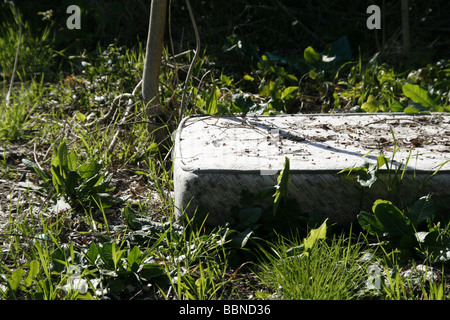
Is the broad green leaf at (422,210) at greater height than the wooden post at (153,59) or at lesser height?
lesser

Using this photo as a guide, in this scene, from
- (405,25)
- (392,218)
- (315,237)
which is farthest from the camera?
(405,25)

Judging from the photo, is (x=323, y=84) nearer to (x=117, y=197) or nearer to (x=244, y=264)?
(x=117, y=197)

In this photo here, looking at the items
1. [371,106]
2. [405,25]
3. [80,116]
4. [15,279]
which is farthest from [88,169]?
[405,25]

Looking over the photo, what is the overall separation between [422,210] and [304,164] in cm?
43

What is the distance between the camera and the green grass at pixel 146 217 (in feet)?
5.74

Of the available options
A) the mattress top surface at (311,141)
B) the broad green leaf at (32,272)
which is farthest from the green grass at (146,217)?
the mattress top surface at (311,141)

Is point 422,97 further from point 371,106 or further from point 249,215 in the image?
point 249,215

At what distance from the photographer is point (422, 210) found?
6.29 feet

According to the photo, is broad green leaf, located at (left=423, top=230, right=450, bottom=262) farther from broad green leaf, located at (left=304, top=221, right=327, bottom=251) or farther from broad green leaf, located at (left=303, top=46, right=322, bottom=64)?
broad green leaf, located at (left=303, top=46, right=322, bottom=64)

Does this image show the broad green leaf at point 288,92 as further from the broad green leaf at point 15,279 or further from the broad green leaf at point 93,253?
the broad green leaf at point 15,279

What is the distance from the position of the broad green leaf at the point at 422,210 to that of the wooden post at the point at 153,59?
4.50 feet

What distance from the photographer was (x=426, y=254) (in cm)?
184

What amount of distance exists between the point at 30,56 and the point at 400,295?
330 centimetres
